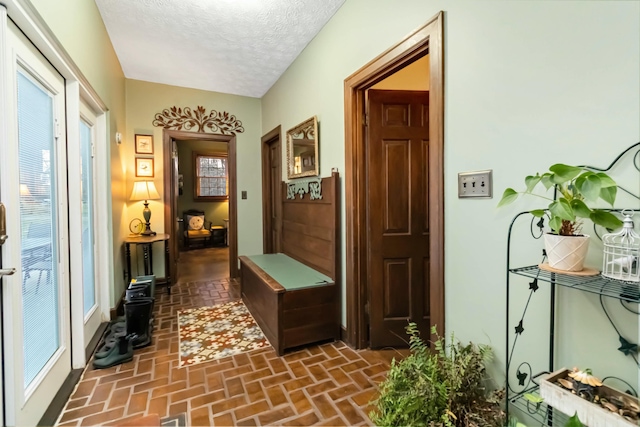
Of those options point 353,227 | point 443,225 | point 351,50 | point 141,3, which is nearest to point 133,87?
point 141,3

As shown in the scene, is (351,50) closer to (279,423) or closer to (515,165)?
(515,165)

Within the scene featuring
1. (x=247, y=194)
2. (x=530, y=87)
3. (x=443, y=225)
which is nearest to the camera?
(x=530, y=87)

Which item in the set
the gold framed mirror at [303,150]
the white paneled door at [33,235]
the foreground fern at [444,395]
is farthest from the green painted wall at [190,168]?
the foreground fern at [444,395]

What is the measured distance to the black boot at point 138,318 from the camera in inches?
93.1

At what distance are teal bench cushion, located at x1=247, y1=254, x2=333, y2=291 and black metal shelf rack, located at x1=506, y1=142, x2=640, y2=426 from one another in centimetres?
151

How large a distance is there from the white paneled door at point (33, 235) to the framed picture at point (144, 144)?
2181 mm

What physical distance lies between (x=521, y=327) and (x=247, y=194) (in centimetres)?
411

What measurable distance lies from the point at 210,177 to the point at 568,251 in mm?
7980

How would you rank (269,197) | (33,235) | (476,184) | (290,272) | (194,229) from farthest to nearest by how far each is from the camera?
(194,229), (269,197), (290,272), (33,235), (476,184)

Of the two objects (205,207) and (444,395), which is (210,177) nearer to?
(205,207)

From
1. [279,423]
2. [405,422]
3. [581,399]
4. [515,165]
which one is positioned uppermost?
[515,165]

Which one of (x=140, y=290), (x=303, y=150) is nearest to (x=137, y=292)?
(x=140, y=290)

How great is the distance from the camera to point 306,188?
309 centimetres

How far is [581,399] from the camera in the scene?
0.89 meters
